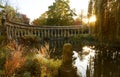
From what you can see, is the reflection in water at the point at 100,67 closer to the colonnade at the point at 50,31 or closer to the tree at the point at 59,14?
the colonnade at the point at 50,31

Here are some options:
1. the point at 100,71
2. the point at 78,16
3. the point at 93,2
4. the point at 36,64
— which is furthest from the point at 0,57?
the point at 78,16

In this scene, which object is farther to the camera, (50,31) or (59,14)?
(59,14)

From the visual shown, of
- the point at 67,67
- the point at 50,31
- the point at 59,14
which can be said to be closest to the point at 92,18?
the point at 67,67

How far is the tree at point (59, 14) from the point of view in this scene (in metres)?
21.8

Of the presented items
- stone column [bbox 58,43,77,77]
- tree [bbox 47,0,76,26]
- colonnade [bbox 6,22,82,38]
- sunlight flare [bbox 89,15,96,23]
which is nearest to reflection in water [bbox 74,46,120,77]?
stone column [bbox 58,43,77,77]

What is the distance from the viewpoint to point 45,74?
21.9 ft

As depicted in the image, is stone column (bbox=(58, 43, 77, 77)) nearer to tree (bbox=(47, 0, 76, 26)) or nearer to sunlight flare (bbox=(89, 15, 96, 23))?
sunlight flare (bbox=(89, 15, 96, 23))

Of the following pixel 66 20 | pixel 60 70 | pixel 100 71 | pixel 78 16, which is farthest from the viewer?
pixel 78 16

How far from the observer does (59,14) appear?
21.8 m

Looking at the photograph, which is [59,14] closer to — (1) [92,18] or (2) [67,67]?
(1) [92,18]

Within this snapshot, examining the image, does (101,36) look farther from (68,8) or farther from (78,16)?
(78,16)

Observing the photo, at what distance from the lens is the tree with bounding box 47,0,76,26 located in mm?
21828

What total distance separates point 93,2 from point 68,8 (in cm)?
1406

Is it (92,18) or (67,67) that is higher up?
(92,18)
